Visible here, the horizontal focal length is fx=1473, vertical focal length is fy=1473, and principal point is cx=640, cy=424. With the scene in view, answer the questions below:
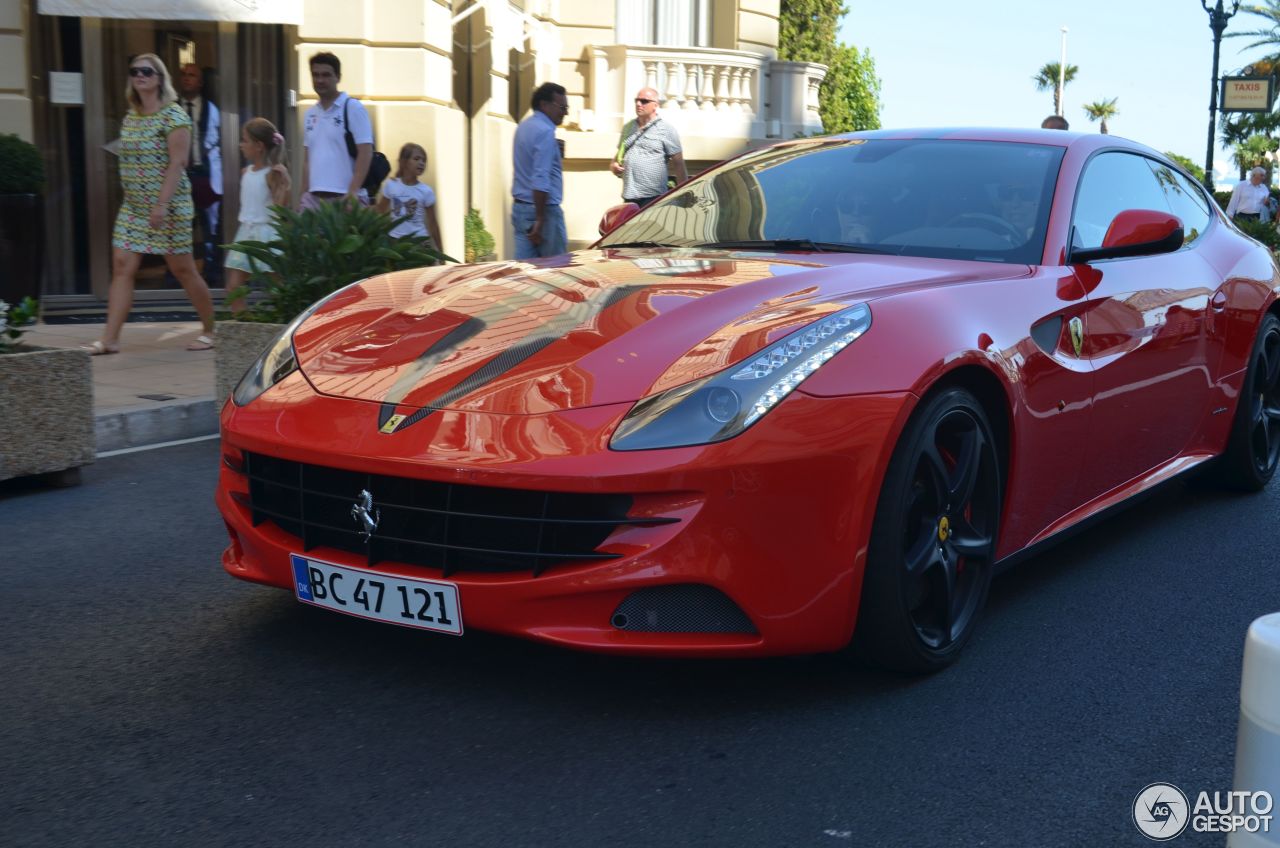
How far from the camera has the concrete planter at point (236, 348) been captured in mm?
6789

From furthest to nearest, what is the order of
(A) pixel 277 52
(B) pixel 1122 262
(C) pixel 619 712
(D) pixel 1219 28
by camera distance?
(D) pixel 1219 28, (A) pixel 277 52, (B) pixel 1122 262, (C) pixel 619 712

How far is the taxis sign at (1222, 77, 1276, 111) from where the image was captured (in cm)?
2544

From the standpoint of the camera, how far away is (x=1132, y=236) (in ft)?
13.8

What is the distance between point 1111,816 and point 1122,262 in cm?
215

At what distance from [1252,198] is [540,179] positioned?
53.6 feet

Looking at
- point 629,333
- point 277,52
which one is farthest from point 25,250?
point 629,333

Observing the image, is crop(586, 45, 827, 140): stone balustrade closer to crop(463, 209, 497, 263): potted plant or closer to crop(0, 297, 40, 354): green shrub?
crop(463, 209, 497, 263): potted plant

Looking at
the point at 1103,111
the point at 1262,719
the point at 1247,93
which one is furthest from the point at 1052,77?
the point at 1262,719

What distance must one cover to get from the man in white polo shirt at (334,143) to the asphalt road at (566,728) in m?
5.31

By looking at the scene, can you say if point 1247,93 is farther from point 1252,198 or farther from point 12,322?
point 12,322

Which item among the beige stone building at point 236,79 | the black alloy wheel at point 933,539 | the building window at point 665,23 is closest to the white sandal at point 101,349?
the beige stone building at point 236,79

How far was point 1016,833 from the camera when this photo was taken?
2.66 meters

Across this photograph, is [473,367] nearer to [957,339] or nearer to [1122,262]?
[957,339]

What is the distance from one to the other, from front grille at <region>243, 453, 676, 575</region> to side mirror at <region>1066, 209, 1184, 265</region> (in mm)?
1843
